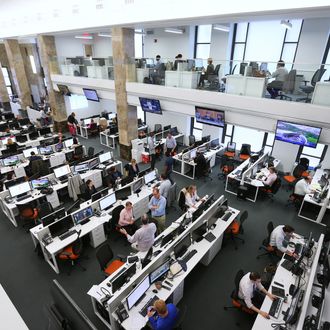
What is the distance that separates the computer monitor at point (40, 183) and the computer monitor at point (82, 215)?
2627 millimetres

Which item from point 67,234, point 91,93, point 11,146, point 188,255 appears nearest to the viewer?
point 188,255

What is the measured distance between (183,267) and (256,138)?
9863mm

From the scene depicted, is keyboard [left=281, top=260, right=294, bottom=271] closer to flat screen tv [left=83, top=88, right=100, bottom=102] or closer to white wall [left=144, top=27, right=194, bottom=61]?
flat screen tv [left=83, top=88, right=100, bottom=102]

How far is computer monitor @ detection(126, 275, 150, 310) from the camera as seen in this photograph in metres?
4.18

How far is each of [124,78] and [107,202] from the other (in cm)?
620

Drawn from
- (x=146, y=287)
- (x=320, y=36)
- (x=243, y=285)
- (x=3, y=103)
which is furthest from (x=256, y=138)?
(x=3, y=103)

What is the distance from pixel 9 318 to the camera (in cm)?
193

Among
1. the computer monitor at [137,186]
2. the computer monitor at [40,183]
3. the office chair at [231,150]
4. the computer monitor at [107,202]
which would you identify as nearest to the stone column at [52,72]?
the computer monitor at [40,183]

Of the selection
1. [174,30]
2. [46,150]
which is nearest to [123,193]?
[46,150]

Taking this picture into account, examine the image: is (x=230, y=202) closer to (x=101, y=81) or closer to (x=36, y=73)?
(x=101, y=81)

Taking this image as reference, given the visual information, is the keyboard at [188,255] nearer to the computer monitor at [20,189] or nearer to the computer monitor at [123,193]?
the computer monitor at [123,193]

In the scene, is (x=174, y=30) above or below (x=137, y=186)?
above

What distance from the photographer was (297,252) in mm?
5641

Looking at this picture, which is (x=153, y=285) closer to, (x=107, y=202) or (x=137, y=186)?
(x=107, y=202)
